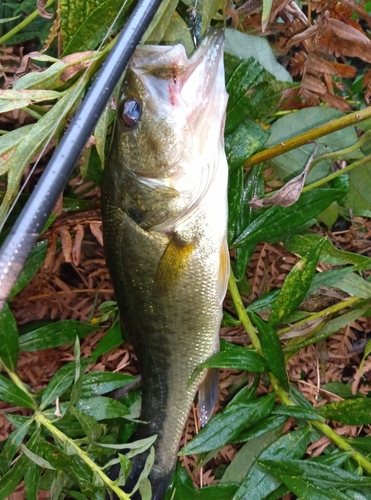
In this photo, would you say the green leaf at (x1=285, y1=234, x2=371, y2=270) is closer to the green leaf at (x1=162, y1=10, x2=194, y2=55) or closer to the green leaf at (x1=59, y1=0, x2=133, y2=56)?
the green leaf at (x1=162, y1=10, x2=194, y2=55)

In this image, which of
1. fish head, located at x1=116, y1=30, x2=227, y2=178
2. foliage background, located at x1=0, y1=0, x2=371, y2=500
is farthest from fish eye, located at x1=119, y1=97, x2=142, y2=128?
foliage background, located at x1=0, y1=0, x2=371, y2=500

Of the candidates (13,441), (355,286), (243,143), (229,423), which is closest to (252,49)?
(243,143)

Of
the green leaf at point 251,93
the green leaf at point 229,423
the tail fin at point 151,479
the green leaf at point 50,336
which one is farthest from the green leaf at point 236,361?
the green leaf at point 251,93

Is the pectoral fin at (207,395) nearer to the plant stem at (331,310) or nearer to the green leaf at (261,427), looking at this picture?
the green leaf at (261,427)

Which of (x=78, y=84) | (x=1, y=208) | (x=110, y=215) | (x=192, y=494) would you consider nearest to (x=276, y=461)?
(x=192, y=494)

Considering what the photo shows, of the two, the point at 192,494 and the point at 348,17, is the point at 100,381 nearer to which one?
the point at 192,494

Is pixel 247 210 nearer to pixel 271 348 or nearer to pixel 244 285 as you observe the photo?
pixel 244 285
